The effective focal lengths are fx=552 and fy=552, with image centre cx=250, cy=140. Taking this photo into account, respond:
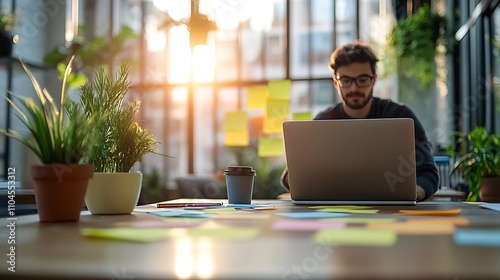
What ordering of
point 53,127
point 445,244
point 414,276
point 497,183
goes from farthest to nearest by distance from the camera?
point 497,183 < point 53,127 < point 445,244 < point 414,276

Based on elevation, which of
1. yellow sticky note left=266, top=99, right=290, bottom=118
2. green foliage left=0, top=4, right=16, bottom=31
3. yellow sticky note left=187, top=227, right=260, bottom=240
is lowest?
yellow sticky note left=187, top=227, right=260, bottom=240

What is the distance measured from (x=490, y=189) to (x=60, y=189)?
2.07m

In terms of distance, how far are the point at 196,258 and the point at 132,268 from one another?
0.09 meters

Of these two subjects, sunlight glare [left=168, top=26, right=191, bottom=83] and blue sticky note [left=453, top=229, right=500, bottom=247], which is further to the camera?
sunlight glare [left=168, top=26, right=191, bottom=83]

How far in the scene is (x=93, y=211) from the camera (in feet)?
4.65

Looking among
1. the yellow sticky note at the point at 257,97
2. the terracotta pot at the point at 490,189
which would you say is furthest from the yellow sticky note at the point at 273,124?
the terracotta pot at the point at 490,189

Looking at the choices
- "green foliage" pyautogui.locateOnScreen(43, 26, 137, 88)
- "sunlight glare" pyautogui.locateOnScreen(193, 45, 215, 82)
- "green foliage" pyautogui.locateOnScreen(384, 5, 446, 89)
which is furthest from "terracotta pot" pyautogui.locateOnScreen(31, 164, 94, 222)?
"sunlight glare" pyautogui.locateOnScreen(193, 45, 215, 82)

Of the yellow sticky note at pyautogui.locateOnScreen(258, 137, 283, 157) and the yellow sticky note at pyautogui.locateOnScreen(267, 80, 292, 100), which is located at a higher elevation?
the yellow sticky note at pyautogui.locateOnScreen(267, 80, 292, 100)

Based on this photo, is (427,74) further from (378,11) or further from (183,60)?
(183,60)

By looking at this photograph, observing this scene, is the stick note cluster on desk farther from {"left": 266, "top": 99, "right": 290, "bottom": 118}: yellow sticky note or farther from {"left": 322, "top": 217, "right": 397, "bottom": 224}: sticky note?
{"left": 266, "top": 99, "right": 290, "bottom": 118}: yellow sticky note

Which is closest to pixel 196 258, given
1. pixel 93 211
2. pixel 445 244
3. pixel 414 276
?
pixel 414 276

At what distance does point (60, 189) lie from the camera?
1151 millimetres

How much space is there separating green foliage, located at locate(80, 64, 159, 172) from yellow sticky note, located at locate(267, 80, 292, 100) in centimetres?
447

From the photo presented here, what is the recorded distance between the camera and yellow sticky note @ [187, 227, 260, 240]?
0.92 meters
